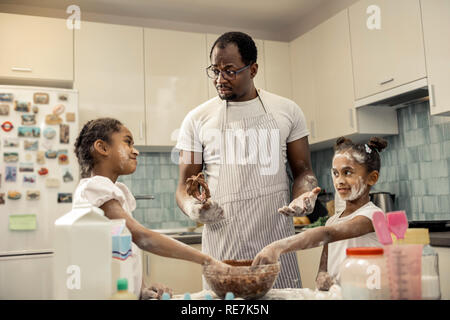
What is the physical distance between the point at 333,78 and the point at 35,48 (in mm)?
1760

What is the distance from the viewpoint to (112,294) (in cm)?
68

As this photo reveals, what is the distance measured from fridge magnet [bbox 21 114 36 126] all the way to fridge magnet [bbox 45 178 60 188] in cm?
32

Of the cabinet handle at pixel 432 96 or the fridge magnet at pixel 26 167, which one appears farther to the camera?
the fridge magnet at pixel 26 167

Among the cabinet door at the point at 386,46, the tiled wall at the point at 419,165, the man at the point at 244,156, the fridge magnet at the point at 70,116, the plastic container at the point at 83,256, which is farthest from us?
the fridge magnet at the point at 70,116

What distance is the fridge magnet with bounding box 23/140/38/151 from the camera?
2.46 meters

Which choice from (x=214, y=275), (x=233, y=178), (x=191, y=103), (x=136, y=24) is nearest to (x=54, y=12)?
A: (x=136, y=24)

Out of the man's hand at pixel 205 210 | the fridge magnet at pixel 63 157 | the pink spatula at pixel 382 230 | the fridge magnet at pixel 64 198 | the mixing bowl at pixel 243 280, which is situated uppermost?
the fridge magnet at pixel 63 157

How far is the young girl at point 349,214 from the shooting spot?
101 centimetres

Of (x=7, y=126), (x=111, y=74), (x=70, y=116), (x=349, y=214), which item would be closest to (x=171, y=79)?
(x=111, y=74)

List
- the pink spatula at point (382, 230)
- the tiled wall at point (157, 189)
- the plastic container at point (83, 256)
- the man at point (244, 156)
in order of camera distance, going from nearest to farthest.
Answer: the plastic container at point (83, 256) < the pink spatula at point (382, 230) < the man at point (244, 156) < the tiled wall at point (157, 189)

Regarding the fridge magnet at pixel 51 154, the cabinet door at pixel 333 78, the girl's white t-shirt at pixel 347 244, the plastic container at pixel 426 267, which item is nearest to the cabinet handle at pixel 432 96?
the cabinet door at pixel 333 78

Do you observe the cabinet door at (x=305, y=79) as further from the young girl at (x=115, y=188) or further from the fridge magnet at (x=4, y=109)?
the young girl at (x=115, y=188)

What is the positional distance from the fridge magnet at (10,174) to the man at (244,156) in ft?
4.51

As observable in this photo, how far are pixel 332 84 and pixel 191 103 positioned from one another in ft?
2.94
